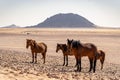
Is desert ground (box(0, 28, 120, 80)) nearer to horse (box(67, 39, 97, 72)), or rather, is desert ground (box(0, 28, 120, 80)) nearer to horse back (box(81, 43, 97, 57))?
horse (box(67, 39, 97, 72))

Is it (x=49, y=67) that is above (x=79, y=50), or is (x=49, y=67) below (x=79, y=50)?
below

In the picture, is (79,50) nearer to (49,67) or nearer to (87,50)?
(87,50)

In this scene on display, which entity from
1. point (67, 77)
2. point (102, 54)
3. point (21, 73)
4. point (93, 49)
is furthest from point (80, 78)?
point (102, 54)

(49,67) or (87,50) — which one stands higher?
(87,50)

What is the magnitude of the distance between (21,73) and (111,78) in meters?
5.06

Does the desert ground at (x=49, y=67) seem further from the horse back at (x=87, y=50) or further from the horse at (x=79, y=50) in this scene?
the horse back at (x=87, y=50)

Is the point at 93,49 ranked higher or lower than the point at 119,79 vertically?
higher

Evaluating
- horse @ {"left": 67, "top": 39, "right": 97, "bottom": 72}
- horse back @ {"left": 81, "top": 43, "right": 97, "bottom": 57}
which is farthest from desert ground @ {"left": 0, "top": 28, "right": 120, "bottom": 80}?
horse back @ {"left": 81, "top": 43, "right": 97, "bottom": 57}

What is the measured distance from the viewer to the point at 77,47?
65.3ft

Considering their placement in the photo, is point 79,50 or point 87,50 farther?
point 87,50

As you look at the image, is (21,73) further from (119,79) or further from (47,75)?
(119,79)

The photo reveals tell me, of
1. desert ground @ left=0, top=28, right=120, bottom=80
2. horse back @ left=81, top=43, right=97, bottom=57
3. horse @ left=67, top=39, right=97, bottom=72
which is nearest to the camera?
desert ground @ left=0, top=28, right=120, bottom=80

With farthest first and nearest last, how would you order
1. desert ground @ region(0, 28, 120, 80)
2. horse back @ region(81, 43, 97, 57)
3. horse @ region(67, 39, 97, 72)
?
horse back @ region(81, 43, 97, 57) < horse @ region(67, 39, 97, 72) < desert ground @ region(0, 28, 120, 80)

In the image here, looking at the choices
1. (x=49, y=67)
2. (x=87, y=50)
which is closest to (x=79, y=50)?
(x=87, y=50)
